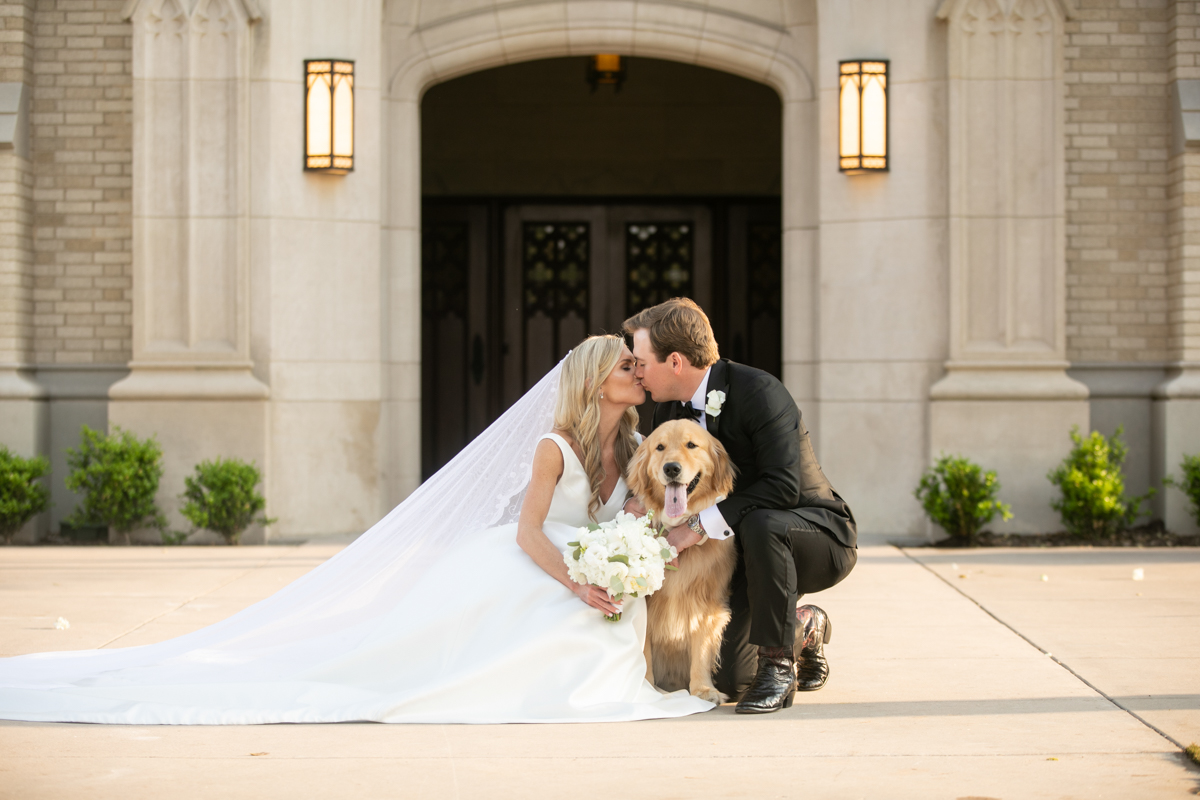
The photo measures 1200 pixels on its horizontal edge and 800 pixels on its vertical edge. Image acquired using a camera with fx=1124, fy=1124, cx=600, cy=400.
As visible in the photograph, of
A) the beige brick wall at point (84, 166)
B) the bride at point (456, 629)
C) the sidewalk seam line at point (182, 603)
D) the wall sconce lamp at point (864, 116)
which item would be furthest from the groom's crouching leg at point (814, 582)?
the beige brick wall at point (84, 166)

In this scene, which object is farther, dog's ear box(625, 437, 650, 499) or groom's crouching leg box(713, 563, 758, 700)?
groom's crouching leg box(713, 563, 758, 700)

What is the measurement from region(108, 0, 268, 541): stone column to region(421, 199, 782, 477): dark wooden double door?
12.3 ft

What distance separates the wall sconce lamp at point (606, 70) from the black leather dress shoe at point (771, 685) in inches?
308

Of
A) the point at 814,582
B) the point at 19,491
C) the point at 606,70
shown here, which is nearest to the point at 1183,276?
the point at 606,70

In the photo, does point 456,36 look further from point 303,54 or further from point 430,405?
point 430,405

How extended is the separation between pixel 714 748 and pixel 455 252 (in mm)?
9464

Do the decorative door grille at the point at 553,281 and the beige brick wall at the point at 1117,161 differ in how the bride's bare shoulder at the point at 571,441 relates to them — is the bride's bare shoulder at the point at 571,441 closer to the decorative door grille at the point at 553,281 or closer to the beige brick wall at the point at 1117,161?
the beige brick wall at the point at 1117,161

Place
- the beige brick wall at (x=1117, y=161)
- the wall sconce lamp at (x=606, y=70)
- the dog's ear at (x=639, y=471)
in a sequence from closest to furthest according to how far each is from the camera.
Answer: the dog's ear at (x=639, y=471), the beige brick wall at (x=1117, y=161), the wall sconce lamp at (x=606, y=70)

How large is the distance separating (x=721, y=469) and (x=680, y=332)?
22.6 inches

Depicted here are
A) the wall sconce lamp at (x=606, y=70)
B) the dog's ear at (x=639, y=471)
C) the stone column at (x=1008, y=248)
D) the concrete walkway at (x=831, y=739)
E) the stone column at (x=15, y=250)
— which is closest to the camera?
the concrete walkway at (x=831, y=739)

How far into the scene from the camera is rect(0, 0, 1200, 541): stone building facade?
8.95m

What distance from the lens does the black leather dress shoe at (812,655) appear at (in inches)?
182

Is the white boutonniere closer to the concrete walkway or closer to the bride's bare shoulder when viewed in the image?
the bride's bare shoulder

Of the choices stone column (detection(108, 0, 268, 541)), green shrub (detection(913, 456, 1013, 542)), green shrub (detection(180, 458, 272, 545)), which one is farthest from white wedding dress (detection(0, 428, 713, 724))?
green shrub (detection(913, 456, 1013, 542))
